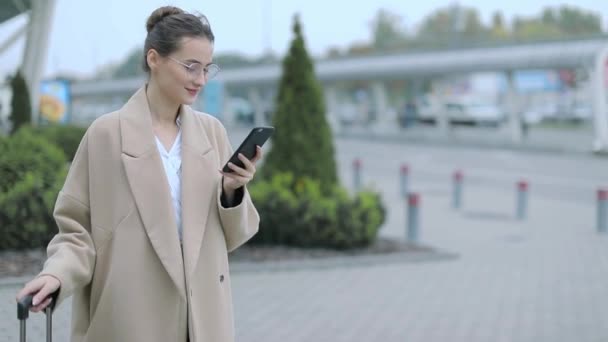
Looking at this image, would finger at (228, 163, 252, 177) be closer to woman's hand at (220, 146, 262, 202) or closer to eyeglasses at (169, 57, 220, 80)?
woman's hand at (220, 146, 262, 202)

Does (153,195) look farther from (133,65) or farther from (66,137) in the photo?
(133,65)

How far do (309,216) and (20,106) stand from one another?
46.3ft

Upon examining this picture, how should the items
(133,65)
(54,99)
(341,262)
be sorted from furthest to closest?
(133,65) → (54,99) → (341,262)

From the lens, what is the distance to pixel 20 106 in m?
21.6

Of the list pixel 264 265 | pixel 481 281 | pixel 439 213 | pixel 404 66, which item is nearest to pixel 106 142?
pixel 264 265

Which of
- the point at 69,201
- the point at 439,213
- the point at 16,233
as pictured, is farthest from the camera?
the point at 439,213

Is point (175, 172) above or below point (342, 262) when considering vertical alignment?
above

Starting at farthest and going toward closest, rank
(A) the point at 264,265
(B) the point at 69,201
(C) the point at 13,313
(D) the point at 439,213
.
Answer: (D) the point at 439,213 → (A) the point at 264,265 → (C) the point at 13,313 → (B) the point at 69,201

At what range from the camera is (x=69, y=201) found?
2596 millimetres

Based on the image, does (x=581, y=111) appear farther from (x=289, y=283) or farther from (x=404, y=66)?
(x=289, y=283)

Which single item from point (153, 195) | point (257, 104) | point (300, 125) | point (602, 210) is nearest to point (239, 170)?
point (153, 195)

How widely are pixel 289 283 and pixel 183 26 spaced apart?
19.6 ft

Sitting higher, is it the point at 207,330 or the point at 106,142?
the point at 106,142

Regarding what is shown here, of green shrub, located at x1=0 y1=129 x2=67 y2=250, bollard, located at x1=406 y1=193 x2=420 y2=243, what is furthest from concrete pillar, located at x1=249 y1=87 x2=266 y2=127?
green shrub, located at x1=0 y1=129 x2=67 y2=250
